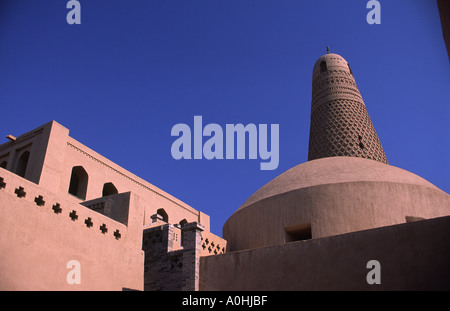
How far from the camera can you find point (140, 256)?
31.2 ft

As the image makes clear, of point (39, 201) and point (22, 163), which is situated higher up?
point (22, 163)

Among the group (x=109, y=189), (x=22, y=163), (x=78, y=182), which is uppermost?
(x=22, y=163)

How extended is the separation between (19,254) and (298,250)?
16.5 ft

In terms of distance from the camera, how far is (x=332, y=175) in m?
11.1

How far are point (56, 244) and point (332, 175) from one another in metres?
6.77

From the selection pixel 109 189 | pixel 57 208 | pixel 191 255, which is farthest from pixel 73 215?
pixel 109 189

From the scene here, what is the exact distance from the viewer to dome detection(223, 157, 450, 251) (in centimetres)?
1005

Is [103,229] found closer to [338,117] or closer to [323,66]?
[338,117]

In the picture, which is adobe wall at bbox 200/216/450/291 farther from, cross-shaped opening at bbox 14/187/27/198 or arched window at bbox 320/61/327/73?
arched window at bbox 320/61/327/73

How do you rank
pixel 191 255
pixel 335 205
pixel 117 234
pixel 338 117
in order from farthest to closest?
pixel 338 117 → pixel 335 205 → pixel 191 255 → pixel 117 234

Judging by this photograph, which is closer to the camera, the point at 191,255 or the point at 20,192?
the point at 20,192

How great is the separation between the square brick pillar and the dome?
5.60 ft

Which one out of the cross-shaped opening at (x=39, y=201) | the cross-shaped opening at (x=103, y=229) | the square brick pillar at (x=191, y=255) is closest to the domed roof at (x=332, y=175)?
the square brick pillar at (x=191, y=255)

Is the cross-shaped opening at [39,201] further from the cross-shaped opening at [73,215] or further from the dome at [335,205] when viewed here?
the dome at [335,205]
